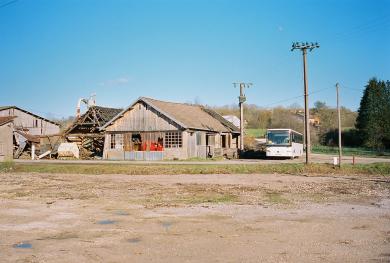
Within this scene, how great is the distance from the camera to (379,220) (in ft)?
39.8

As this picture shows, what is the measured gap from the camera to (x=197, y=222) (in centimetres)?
1203

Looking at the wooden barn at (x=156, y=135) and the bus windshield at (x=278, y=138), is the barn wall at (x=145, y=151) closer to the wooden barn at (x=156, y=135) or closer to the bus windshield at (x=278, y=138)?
the wooden barn at (x=156, y=135)

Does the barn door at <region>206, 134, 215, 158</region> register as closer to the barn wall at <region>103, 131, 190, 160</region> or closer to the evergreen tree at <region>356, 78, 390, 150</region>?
the barn wall at <region>103, 131, 190, 160</region>

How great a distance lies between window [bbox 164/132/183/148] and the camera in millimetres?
37531

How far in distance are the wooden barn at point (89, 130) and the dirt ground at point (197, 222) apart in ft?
76.8

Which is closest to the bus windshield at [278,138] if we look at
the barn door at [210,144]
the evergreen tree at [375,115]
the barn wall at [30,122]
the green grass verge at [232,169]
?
the barn door at [210,144]

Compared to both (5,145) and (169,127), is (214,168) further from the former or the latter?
(5,145)

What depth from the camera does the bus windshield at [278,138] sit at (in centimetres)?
3666

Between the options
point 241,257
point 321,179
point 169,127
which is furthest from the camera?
point 169,127

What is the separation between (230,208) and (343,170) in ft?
50.7

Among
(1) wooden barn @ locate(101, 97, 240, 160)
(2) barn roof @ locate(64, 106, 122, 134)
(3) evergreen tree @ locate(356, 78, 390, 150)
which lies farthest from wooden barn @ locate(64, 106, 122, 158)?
(3) evergreen tree @ locate(356, 78, 390, 150)

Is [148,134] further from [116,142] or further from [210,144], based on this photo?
[210,144]

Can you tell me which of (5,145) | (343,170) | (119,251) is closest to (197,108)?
(5,145)

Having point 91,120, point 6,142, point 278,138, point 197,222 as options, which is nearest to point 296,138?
point 278,138
